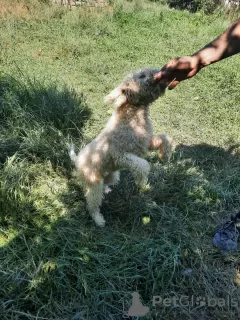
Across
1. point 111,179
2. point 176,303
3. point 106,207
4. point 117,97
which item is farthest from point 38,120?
point 176,303

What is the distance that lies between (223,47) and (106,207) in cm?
195

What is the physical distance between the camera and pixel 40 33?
25.2 ft

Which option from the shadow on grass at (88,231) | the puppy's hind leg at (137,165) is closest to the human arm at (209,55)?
the puppy's hind leg at (137,165)

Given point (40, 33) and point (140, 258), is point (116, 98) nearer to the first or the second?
point (140, 258)

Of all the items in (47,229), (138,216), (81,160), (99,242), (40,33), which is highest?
(40,33)

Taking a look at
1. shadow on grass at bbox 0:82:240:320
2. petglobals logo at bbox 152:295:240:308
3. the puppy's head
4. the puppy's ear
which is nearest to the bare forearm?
the puppy's head

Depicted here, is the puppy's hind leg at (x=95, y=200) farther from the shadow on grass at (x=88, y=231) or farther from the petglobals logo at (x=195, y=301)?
the petglobals logo at (x=195, y=301)

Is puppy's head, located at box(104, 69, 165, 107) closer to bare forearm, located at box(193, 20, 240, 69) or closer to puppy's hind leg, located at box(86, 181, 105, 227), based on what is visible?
bare forearm, located at box(193, 20, 240, 69)

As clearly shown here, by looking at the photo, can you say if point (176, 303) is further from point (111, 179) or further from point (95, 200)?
point (111, 179)

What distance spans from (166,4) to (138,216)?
11.0 meters

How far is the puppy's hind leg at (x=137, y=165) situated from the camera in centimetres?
253

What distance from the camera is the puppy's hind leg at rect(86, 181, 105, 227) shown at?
2930 millimetres

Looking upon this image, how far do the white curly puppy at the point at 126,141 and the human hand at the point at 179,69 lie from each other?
0.42 ft

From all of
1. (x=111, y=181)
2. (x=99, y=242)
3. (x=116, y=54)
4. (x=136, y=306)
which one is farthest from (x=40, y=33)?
(x=136, y=306)
